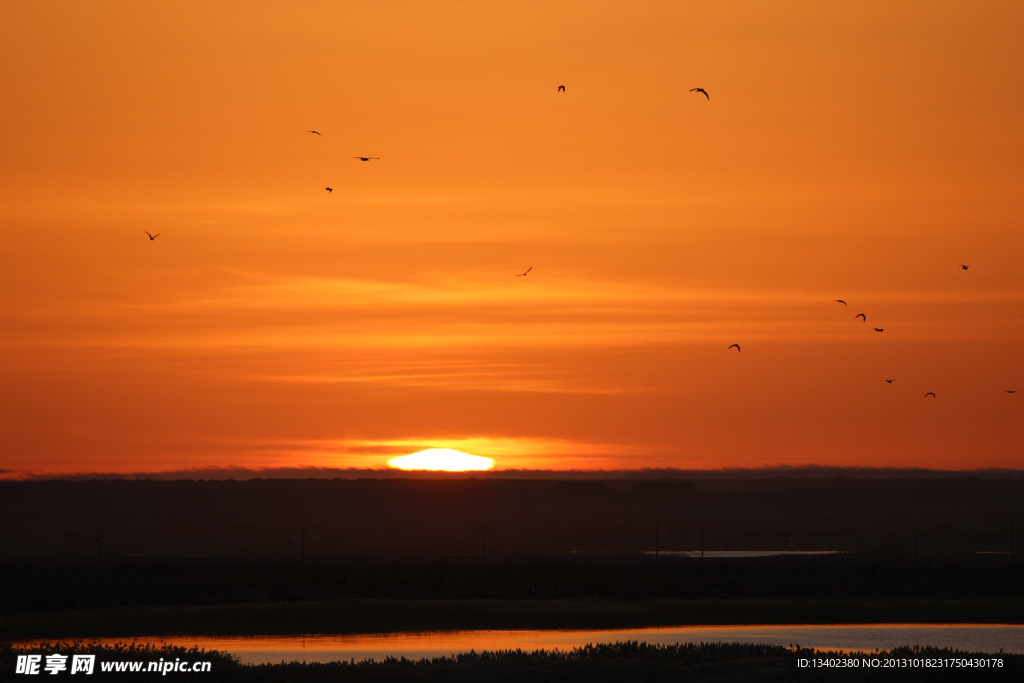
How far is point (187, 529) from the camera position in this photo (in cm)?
15025

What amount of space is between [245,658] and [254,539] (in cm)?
9929

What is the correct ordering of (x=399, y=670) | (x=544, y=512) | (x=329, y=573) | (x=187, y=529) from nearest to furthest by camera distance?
(x=399, y=670) → (x=329, y=573) → (x=187, y=529) → (x=544, y=512)

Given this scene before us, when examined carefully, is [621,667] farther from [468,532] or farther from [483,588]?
[468,532]

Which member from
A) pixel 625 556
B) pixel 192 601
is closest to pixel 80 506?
pixel 625 556

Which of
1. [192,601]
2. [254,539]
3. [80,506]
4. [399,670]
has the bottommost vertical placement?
[399,670]

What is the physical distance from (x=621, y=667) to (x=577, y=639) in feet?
46.2

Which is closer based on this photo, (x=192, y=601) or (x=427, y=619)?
(x=427, y=619)

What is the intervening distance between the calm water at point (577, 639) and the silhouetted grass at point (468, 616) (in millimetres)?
2098

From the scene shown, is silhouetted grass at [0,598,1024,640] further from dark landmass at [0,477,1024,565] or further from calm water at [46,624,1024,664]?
dark landmass at [0,477,1024,565]

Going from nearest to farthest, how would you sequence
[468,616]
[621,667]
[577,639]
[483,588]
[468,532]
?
[621,667], [577,639], [468,616], [483,588], [468,532]

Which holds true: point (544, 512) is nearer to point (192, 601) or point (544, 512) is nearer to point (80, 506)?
point (80, 506)

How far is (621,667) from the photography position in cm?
2948

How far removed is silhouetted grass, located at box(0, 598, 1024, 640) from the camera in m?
46.8

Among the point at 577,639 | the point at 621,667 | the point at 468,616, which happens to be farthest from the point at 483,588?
the point at 621,667
